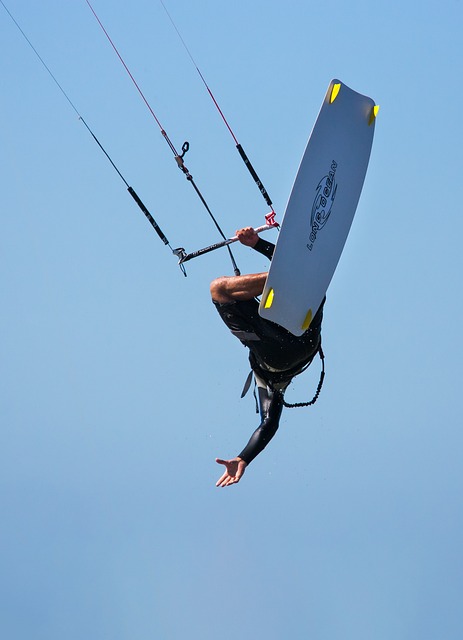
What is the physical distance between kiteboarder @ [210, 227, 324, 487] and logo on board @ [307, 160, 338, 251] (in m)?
0.37

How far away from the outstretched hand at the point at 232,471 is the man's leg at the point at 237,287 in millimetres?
1286

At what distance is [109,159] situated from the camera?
16922 millimetres

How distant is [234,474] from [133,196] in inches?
93.4

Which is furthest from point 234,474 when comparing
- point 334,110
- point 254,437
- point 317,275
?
point 334,110

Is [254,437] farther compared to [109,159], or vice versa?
[254,437]

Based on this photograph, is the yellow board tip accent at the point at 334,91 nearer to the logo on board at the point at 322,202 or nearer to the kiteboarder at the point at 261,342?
the logo on board at the point at 322,202

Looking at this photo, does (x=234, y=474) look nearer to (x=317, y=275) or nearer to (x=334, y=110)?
(x=317, y=275)

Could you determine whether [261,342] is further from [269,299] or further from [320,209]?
[320,209]

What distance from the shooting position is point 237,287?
1777 centimetres

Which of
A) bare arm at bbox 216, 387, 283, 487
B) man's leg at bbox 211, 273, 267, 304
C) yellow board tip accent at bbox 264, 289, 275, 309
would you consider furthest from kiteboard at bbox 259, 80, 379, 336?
bare arm at bbox 216, 387, 283, 487

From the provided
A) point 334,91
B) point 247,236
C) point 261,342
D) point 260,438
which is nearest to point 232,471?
A: point 260,438

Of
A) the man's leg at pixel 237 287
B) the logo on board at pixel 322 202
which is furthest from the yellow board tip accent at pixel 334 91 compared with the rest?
the man's leg at pixel 237 287

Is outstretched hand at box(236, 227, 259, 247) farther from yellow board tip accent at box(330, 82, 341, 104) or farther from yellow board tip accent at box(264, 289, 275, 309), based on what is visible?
yellow board tip accent at box(330, 82, 341, 104)

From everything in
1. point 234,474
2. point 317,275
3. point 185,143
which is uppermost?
point 185,143
